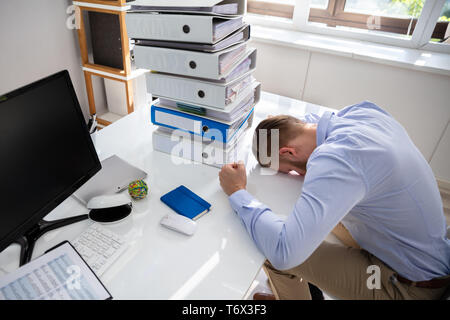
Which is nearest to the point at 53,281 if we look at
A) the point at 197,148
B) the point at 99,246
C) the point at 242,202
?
the point at 99,246

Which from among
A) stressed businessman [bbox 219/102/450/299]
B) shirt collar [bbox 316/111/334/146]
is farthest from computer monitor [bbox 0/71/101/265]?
shirt collar [bbox 316/111/334/146]

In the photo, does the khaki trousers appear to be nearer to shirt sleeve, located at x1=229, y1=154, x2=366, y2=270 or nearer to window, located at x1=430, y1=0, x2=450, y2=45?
shirt sleeve, located at x1=229, y1=154, x2=366, y2=270

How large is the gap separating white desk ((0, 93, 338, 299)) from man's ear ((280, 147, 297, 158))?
10cm

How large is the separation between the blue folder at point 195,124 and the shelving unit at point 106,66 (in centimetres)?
85

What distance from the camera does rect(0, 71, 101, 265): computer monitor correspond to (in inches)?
30.5

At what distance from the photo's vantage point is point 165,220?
38.5 inches

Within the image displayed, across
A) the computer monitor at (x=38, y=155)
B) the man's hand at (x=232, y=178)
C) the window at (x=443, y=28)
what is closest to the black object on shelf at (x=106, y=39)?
the computer monitor at (x=38, y=155)

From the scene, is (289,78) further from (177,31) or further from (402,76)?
(177,31)

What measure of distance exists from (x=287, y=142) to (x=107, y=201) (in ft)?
2.22

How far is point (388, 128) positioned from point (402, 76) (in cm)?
138

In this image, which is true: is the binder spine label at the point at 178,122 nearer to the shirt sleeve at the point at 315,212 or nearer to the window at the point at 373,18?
the shirt sleeve at the point at 315,212

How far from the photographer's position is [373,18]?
242 cm

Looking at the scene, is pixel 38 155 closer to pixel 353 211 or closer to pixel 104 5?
pixel 353 211
